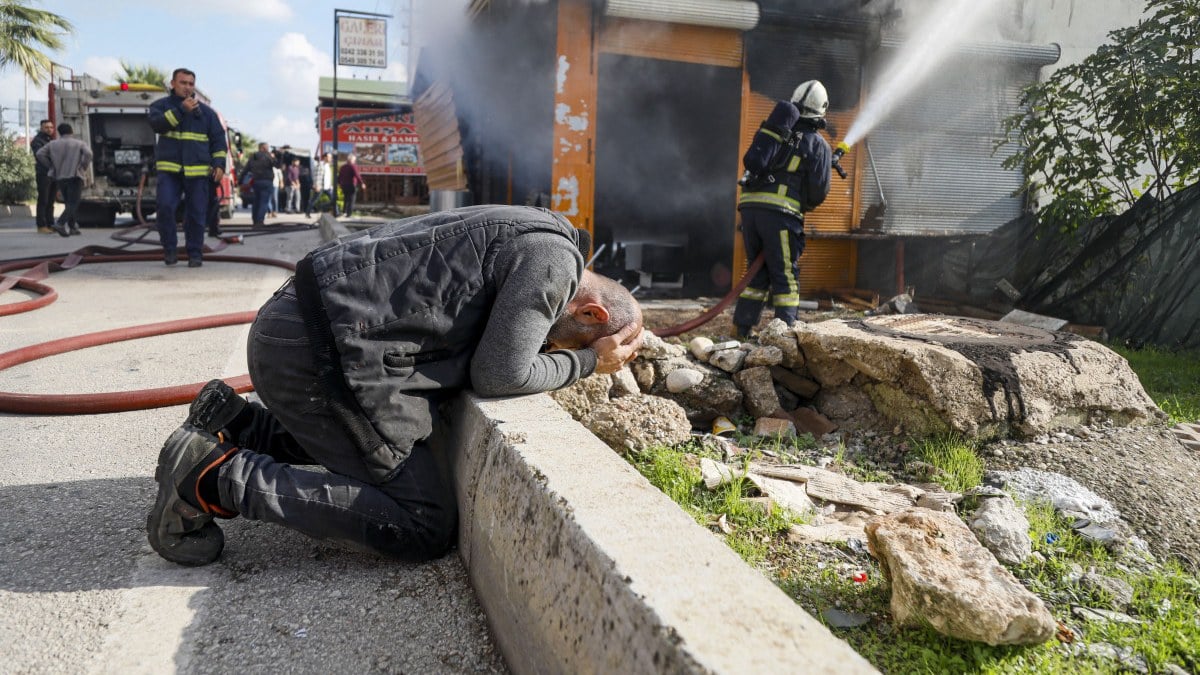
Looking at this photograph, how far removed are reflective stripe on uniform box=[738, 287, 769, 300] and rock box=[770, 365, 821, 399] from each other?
204cm

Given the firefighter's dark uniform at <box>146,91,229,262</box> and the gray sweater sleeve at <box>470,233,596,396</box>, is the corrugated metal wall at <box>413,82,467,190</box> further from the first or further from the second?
the gray sweater sleeve at <box>470,233,596,396</box>

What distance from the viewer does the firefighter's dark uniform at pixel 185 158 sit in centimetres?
774

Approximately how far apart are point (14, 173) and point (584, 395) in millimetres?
20099

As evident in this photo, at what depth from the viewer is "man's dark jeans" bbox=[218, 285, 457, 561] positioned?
82.0 inches

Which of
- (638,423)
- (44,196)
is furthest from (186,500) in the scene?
(44,196)

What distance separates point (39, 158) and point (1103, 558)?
14231mm

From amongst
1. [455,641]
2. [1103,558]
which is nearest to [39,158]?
[455,641]

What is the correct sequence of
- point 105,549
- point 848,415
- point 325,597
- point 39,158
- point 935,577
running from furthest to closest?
point 39,158
point 848,415
point 105,549
point 325,597
point 935,577

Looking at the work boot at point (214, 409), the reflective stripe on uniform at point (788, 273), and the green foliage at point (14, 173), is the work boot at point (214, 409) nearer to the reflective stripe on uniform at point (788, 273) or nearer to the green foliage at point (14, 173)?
the reflective stripe on uniform at point (788, 273)

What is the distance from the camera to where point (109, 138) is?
14820 mm

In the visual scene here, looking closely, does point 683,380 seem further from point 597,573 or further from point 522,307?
point 597,573

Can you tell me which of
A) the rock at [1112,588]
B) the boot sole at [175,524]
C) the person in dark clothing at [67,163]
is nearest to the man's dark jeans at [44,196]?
the person in dark clothing at [67,163]

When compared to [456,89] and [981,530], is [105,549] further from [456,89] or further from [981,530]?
[456,89]

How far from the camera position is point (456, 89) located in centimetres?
950
